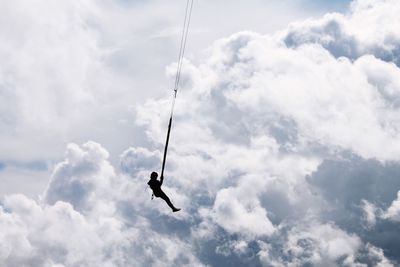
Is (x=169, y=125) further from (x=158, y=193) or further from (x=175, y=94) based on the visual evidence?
(x=158, y=193)

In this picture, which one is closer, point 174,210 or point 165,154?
point 165,154

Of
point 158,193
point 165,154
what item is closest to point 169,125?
point 165,154

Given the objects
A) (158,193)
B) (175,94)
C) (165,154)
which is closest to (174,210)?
(158,193)

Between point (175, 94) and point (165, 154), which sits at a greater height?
point (175, 94)

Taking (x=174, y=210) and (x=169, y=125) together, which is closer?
(x=169, y=125)

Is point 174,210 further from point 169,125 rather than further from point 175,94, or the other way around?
point 175,94

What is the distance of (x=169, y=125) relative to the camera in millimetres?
25812

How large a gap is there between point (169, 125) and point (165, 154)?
1.90 metres

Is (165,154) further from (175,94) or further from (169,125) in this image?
(175,94)

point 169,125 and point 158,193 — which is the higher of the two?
point 169,125

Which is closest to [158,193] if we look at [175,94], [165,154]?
[165,154]

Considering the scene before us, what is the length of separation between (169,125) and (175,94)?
2406mm

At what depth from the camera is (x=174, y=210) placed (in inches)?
1156

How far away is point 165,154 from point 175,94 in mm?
4008
